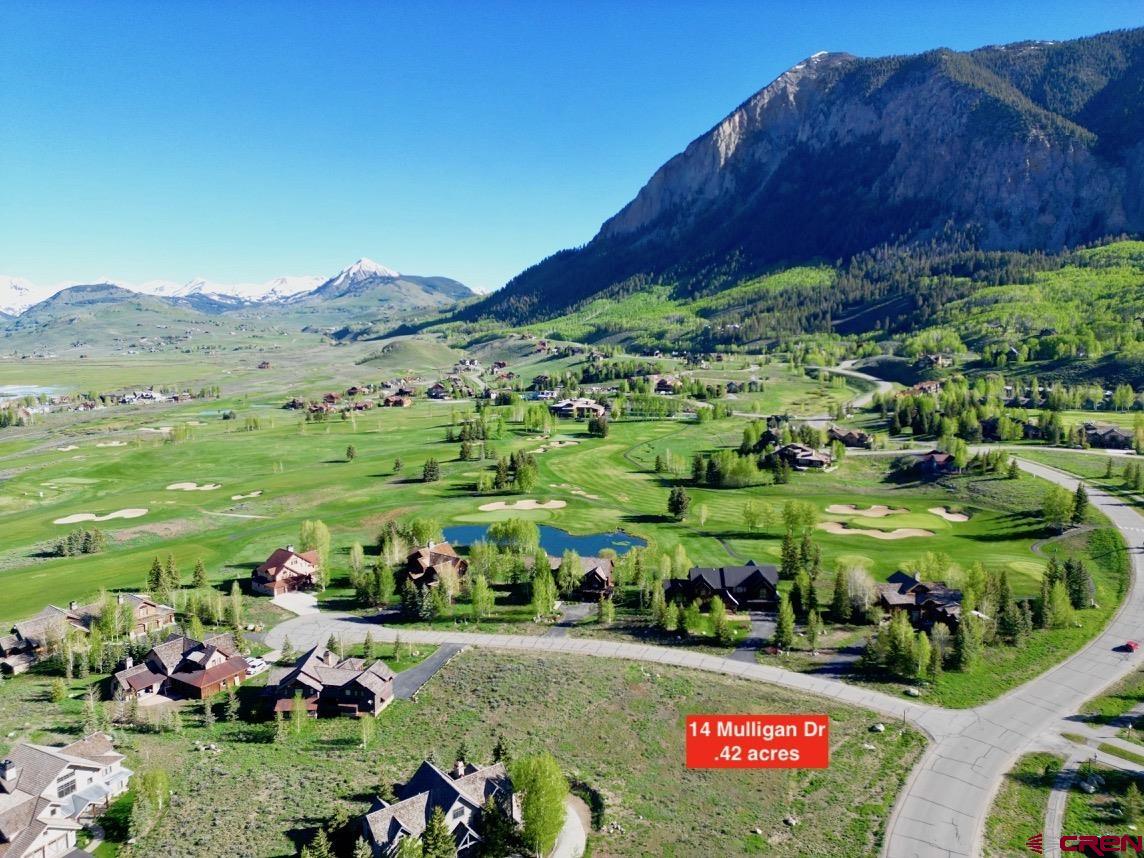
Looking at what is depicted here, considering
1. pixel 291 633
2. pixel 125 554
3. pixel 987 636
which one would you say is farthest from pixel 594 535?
pixel 125 554

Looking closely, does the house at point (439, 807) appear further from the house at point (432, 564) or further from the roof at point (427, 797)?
the house at point (432, 564)

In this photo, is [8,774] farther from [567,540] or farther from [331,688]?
[567,540]

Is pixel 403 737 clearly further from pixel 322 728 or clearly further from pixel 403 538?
pixel 403 538

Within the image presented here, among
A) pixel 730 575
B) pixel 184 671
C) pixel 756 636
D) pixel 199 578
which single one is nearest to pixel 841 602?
pixel 756 636

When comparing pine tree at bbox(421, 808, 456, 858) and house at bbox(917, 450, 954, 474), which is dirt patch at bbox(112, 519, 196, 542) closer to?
pine tree at bbox(421, 808, 456, 858)

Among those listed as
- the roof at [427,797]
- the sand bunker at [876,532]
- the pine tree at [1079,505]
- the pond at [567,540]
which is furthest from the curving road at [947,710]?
the pond at [567,540]
